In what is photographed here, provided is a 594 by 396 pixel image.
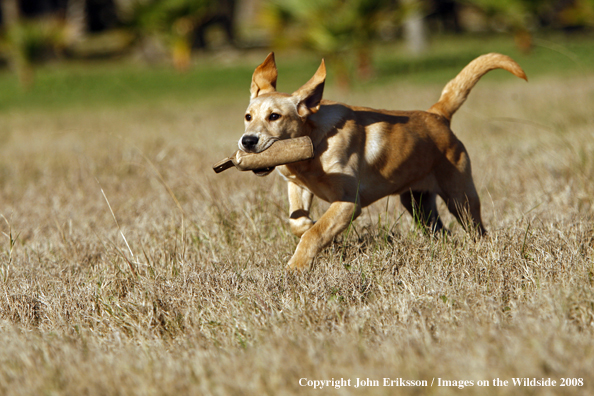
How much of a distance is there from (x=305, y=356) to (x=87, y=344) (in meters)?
0.91

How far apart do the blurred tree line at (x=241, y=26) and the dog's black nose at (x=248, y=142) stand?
1161cm

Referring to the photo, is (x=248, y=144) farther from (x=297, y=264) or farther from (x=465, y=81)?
(x=465, y=81)

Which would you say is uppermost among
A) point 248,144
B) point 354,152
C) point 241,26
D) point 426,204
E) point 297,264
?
point 248,144

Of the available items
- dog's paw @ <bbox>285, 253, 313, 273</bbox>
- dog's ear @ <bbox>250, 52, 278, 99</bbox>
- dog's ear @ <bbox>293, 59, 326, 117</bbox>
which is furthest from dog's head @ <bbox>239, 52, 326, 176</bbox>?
dog's paw @ <bbox>285, 253, 313, 273</bbox>

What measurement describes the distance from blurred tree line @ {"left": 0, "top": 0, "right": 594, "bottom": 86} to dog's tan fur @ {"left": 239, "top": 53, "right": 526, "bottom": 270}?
10840 millimetres

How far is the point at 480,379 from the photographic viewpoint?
69.8 inches

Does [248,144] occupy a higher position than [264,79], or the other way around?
[264,79]

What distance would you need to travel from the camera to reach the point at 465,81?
12.6 feet

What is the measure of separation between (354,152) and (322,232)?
1.70ft

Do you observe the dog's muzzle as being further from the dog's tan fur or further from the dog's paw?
the dog's paw

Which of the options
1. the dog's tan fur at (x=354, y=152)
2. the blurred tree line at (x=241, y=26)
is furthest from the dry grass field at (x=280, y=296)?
the blurred tree line at (x=241, y=26)

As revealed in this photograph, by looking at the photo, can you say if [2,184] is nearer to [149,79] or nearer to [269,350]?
[269,350]

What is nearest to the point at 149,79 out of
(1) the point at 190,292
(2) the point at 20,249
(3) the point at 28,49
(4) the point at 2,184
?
(3) the point at 28,49

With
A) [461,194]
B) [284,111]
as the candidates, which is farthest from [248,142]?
[461,194]
